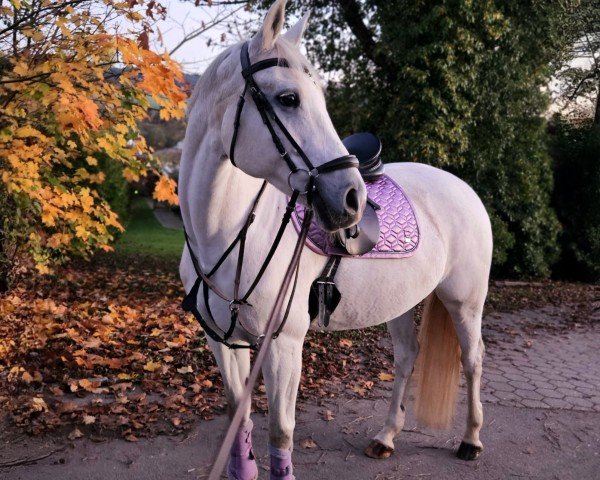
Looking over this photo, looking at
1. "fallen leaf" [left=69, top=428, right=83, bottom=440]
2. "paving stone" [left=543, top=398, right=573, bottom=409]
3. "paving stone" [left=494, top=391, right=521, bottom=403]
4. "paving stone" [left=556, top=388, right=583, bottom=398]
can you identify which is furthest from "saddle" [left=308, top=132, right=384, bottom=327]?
"paving stone" [left=556, top=388, right=583, bottom=398]

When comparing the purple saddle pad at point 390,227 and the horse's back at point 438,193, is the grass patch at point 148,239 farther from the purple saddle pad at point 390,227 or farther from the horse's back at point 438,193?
the purple saddle pad at point 390,227

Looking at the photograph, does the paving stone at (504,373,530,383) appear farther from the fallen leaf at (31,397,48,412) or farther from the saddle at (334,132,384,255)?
the fallen leaf at (31,397,48,412)

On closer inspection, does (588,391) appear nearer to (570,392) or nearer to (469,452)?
(570,392)

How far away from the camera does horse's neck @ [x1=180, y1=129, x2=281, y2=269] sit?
208 cm

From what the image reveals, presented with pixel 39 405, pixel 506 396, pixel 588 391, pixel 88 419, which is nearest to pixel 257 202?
pixel 88 419

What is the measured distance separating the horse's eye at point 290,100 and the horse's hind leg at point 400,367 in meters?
2.11

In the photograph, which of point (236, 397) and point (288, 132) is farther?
point (236, 397)

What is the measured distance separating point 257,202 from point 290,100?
54cm

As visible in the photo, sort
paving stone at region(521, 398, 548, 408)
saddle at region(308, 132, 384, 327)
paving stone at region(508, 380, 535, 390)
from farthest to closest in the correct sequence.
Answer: paving stone at region(508, 380, 535, 390), paving stone at region(521, 398, 548, 408), saddle at region(308, 132, 384, 327)

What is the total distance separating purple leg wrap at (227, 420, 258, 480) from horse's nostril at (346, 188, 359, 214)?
4.52ft

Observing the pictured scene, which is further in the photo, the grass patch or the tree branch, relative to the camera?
the grass patch

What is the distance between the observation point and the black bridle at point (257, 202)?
1.75 m

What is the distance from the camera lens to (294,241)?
2287 millimetres

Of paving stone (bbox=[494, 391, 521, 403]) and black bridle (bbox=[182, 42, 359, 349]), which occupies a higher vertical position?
black bridle (bbox=[182, 42, 359, 349])
